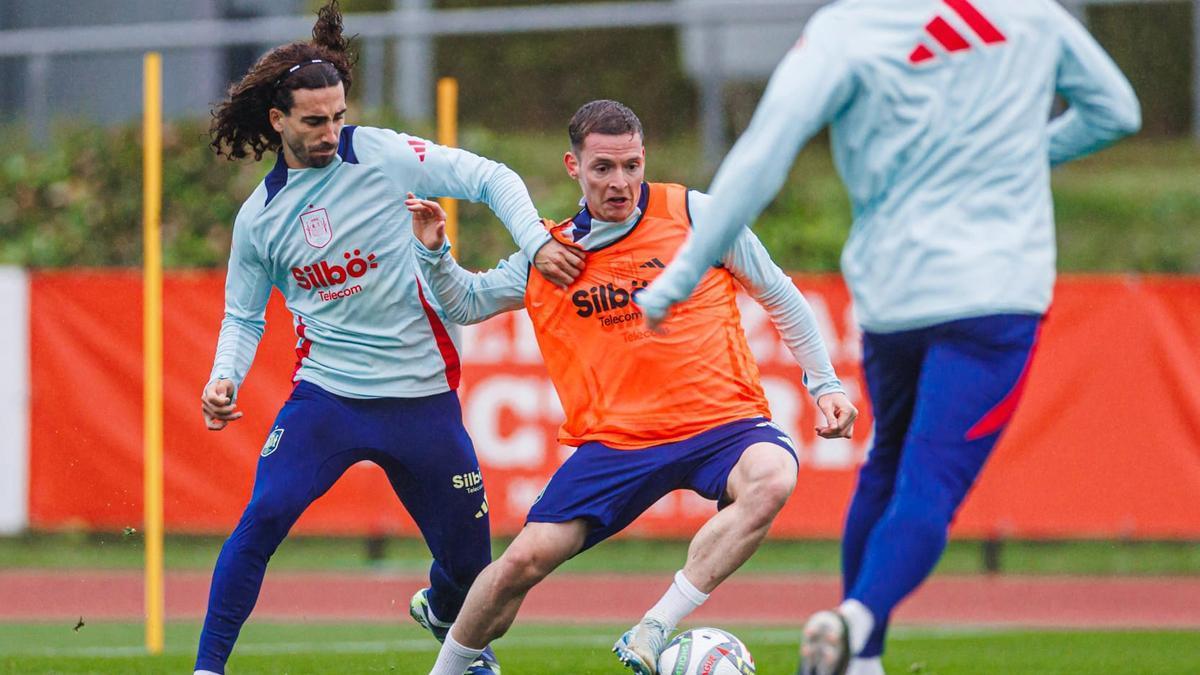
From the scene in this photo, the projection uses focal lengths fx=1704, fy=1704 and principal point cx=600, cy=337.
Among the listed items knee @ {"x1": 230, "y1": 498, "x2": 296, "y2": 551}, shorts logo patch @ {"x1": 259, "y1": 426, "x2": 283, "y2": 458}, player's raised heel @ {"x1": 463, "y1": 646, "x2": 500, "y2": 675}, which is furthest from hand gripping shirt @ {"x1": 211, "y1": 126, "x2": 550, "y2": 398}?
player's raised heel @ {"x1": 463, "y1": 646, "x2": 500, "y2": 675}

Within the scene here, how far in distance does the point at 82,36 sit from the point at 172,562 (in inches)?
229

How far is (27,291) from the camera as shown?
12312 mm

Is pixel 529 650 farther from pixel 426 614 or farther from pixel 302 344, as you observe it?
pixel 302 344

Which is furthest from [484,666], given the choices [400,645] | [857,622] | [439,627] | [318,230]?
[400,645]

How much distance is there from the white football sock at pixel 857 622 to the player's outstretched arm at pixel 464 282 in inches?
92.1

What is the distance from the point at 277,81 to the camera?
240 inches

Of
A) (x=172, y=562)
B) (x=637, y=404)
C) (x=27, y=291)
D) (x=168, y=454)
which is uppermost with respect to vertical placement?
(x=637, y=404)

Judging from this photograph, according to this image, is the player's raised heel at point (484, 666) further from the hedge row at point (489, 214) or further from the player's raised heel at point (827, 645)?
the hedge row at point (489, 214)

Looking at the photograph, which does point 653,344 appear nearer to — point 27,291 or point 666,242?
point 666,242

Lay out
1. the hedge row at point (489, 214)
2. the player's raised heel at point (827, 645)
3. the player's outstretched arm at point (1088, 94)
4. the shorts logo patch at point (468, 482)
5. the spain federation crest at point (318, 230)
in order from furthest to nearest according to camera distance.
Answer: the hedge row at point (489, 214) < the shorts logo patch at point (468, 482) < the spain federation crest at point (318, 230) < the player's outstretched arm at point (1088, 94) < the player's raised heel at point (827, 645)

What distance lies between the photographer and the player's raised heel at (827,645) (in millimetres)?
4000

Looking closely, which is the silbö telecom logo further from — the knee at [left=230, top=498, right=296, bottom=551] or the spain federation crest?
the knee at [left=230, top=498, right=296, bottom=551]

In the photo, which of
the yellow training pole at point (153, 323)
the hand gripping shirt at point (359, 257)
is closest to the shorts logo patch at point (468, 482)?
the hand gripping shirt at point (359, 257)

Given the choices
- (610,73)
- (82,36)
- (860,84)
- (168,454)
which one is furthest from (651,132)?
(860,84)
